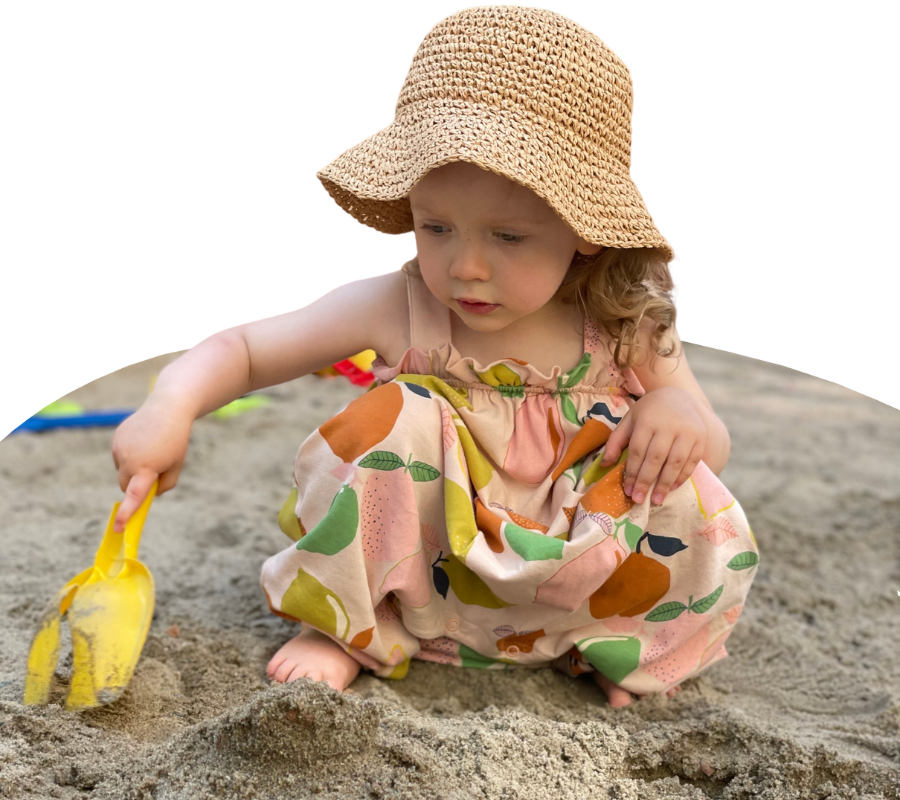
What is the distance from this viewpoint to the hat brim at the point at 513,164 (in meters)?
1.20

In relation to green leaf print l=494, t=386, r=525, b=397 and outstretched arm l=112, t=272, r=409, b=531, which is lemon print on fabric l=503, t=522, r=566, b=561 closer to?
green leaf print l=494, t=386, r=525, b=397

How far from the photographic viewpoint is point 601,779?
1.16m

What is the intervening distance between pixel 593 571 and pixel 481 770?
31 cm

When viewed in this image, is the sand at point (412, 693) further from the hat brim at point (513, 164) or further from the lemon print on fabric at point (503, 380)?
the hat brim at point (513, 164)

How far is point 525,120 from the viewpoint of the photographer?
1.24 meters

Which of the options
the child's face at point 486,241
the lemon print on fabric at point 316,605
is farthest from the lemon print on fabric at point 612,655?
the child's face at point 486,241

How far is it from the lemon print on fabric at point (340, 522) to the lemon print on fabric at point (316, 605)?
0.06 meters

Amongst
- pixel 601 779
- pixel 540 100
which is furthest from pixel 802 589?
pixel 540 100

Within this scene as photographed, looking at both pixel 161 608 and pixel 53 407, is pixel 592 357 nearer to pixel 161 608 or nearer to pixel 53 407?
pixel 161 608

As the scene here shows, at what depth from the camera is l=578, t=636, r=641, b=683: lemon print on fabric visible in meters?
1.39

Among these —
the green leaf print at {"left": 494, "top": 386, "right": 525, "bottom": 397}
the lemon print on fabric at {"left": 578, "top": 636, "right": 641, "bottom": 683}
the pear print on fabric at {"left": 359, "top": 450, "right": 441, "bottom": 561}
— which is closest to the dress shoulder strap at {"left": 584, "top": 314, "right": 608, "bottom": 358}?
the green leaf print at {"left": 494, "top": 386, "right": 525, "bottom": 397}

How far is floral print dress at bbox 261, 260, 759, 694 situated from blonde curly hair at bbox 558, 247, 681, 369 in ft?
0.19

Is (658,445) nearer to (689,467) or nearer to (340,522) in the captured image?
(689,467)

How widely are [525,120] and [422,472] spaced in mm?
495
